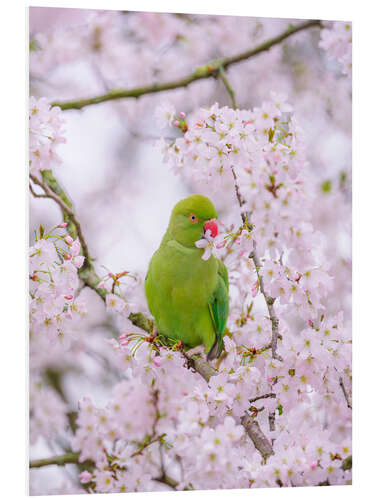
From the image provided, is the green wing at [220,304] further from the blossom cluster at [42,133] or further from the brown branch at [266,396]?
the blossom cluster at [42,133]

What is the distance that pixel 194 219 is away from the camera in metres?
2.62

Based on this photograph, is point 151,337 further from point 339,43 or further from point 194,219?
point 339,43

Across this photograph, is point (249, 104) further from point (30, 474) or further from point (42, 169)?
point (30, 474)

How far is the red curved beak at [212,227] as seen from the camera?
8.50 feet

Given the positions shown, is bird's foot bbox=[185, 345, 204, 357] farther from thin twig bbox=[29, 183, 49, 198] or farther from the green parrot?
thin twig bbox=[29, 183, 49, 198]

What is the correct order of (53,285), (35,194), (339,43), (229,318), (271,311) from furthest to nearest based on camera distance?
(339,43) < (229,318) < (271,311) < (35,194) < (53,285)

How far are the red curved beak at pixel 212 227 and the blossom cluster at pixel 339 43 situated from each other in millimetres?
923

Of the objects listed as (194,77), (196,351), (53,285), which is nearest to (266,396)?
(196,351)

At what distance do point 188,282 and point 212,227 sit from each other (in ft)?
0.72

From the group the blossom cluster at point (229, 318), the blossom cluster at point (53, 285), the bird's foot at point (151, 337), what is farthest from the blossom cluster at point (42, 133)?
the bird's foot at point (151, 337)

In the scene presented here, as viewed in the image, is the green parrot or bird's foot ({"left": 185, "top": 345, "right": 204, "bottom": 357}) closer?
the green parrot

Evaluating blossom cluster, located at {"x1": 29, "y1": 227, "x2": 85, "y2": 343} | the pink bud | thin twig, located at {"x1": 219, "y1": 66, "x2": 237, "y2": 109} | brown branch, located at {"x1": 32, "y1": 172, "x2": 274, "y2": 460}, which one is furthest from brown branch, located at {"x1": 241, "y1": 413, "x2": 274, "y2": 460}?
thin twig, located at {"x1": 219, "y1": 66, "x2": 237, "y2": 109}

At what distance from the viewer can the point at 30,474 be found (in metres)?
2.56

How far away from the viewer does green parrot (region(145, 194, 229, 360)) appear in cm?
263
